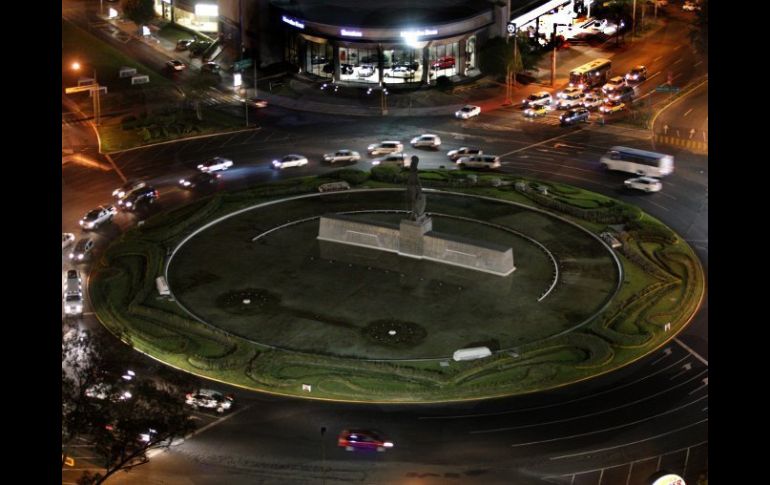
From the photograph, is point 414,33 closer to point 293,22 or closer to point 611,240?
point 293,22

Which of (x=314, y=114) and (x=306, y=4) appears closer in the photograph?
(x=314, y=114)

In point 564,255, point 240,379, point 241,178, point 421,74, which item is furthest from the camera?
point 421,74

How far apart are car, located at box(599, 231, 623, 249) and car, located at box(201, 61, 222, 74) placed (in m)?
87.9

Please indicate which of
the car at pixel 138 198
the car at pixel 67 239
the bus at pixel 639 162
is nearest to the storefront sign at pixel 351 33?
the bus at pixel 639 162

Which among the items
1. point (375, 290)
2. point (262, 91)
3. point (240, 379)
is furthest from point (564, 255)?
point (262, 91)

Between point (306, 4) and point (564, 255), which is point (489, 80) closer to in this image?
point (306, 4)

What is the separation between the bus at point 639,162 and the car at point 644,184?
13.6 ft

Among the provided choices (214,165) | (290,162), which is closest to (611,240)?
(290,162)

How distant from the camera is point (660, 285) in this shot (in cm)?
11344

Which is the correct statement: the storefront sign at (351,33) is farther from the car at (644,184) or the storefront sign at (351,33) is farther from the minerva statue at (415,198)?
the minerva statue at (415,198)

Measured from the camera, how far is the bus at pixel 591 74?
598 feet

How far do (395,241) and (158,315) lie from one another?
27.0m

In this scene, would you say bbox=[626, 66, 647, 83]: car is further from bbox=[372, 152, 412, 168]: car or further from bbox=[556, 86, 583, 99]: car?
bbox=[372, 152, 412, 168]: car

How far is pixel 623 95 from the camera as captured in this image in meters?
177
